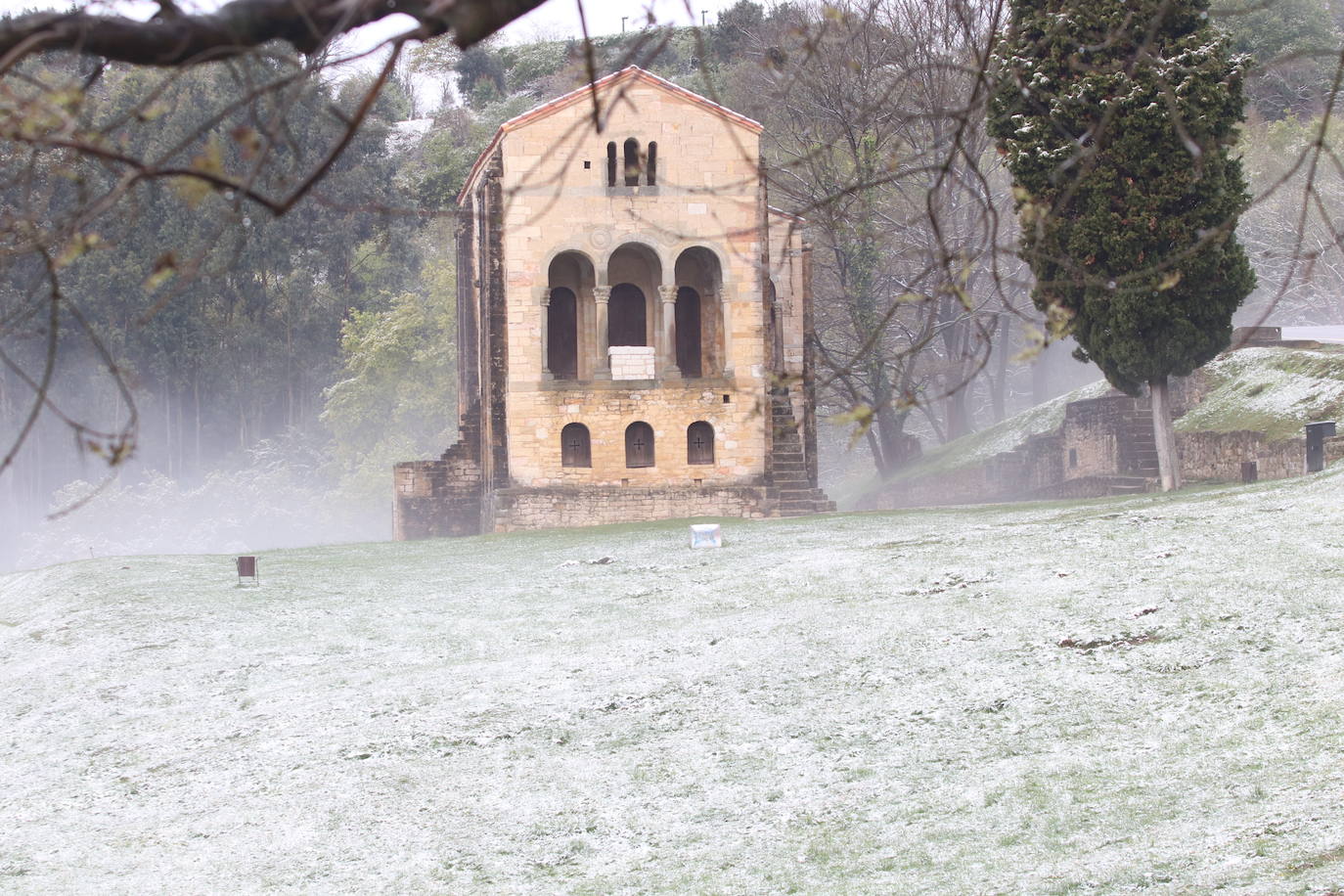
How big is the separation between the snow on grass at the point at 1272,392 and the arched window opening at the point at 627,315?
13141 mm

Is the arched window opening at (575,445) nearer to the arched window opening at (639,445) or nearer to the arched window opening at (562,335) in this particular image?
the arched window opening at (639,445)

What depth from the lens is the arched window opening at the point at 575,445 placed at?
37906 mm

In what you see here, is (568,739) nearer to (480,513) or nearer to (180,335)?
(480,513)

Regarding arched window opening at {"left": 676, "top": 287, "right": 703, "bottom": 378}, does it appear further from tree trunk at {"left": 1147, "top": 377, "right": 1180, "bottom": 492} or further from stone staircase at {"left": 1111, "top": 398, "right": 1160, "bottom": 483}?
tree trunk at {"left": 1147, "top": 377, "right": 1180, "bottom": 492}

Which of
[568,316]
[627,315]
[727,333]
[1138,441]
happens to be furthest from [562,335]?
[1138,441]

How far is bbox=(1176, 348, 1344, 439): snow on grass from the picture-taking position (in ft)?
102

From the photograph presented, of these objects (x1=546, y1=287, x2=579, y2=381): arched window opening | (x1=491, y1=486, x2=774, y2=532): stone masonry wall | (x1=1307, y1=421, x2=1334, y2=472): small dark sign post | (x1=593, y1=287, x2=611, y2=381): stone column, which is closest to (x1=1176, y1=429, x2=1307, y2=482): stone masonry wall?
(x1=1307, y1=421, x2=1334, y2=472): small dark sign post

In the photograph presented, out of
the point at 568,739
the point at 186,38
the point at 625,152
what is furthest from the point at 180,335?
the point at 186,38

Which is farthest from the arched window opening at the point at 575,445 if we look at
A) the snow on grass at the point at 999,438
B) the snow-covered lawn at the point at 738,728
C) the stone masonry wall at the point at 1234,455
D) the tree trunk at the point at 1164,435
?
the snow-covered lawn at the point at 738,728

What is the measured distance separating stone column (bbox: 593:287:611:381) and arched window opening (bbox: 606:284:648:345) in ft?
7.69

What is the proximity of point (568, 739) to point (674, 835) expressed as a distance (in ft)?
9.45

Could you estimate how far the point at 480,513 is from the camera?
41.5 m

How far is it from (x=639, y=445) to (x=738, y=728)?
2396 cm

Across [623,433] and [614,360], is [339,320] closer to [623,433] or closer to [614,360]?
[614,360]
